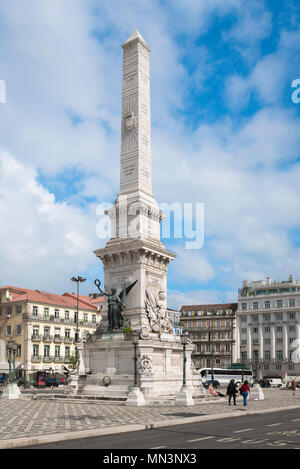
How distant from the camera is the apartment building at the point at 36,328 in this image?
6775 centimetres

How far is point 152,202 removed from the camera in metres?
35.2

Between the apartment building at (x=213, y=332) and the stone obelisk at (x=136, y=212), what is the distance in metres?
63.5

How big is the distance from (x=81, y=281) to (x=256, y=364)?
166ft

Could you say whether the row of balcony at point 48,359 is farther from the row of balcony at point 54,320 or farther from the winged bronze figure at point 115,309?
the winged bronze figure at point 115,309

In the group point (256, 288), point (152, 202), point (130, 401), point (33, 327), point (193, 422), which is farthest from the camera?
point (256, 288)

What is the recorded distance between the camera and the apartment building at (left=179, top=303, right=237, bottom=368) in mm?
95500

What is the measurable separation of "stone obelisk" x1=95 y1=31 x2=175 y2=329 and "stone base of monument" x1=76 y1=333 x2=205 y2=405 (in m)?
1.78

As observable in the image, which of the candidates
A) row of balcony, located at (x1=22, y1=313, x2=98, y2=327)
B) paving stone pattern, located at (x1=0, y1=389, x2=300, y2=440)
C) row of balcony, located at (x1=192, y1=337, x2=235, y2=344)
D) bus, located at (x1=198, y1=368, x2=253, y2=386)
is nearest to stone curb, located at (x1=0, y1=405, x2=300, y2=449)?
paving stone pattern, located at (x1=0, y1=389, x2=300, y2=440)

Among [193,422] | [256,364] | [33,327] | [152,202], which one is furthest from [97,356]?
[256,364]

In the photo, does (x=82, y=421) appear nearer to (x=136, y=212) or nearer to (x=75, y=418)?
(x=75, y=418)

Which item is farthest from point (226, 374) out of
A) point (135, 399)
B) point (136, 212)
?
point (135, 399)

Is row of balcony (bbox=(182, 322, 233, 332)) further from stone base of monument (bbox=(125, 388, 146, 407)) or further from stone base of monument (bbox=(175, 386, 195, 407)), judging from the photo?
stone base of monument (bbox=(125, 388, 146, 407))

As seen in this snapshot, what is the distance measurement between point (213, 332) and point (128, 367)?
7020 cm
